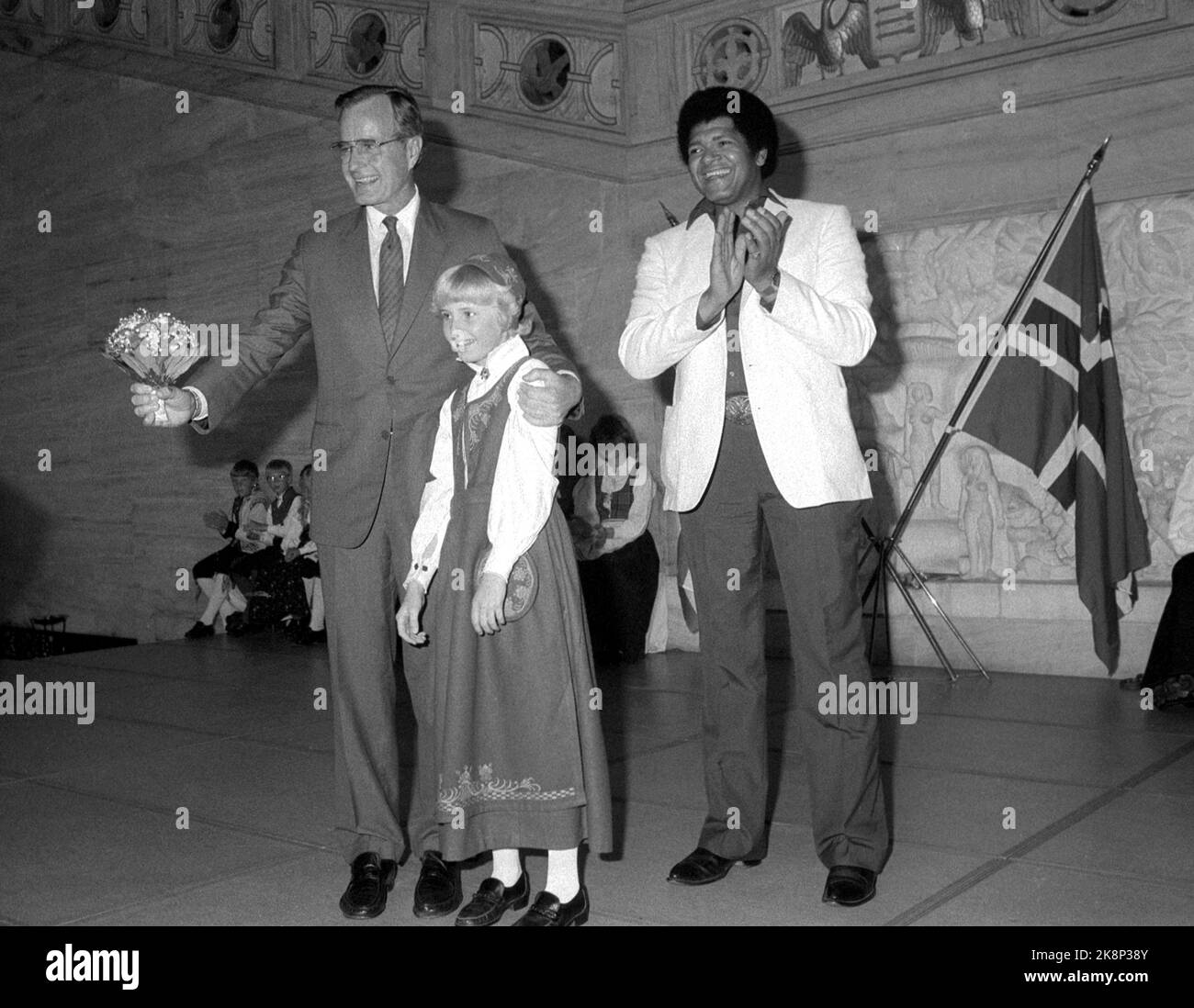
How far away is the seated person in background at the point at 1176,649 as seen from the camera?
20.0ft

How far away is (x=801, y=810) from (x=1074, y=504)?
312cm

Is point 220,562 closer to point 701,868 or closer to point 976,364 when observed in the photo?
point 976,364

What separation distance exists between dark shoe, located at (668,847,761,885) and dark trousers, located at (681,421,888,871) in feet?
0.10

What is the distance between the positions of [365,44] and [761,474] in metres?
7.59

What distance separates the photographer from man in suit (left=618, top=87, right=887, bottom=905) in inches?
138

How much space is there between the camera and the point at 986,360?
276 inches

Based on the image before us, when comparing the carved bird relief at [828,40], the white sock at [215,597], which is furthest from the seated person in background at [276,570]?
the carved bird relief at [828,40]

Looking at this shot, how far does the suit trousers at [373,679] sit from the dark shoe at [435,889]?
161mm

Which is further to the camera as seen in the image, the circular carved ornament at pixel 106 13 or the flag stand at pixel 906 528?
the circular carved ornament at pixel 106 13

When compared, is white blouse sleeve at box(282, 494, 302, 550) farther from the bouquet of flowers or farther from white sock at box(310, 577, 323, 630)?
the bouquet of flowers

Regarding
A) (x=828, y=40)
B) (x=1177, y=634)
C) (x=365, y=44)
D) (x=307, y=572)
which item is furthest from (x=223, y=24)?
(x=1177, y=634)

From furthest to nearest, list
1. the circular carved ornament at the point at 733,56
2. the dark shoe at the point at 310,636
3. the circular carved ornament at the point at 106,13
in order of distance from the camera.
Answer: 1. the circular carved ornament at the point at 106,13
2. the dark shoe at the point at 310,636
3. the circular carved ornament at the point at 733,56

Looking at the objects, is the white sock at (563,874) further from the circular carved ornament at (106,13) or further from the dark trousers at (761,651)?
the circular carved ornament at (106,13)

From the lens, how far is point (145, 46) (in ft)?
38.1
